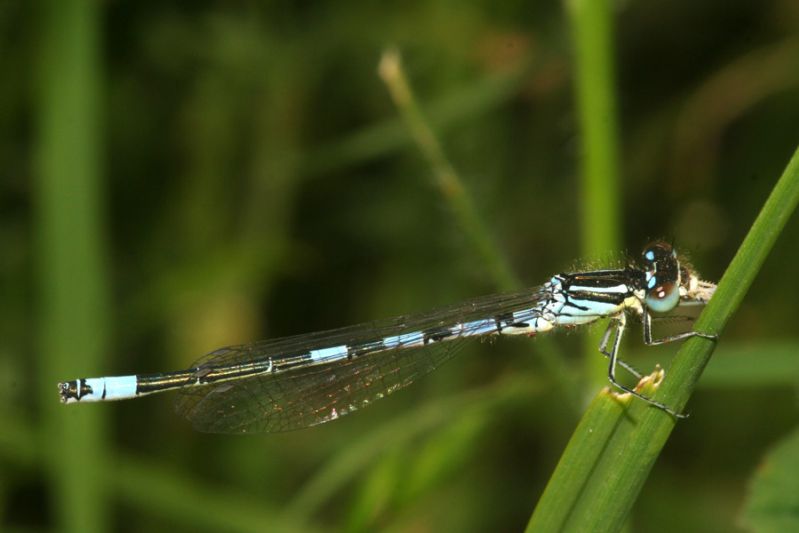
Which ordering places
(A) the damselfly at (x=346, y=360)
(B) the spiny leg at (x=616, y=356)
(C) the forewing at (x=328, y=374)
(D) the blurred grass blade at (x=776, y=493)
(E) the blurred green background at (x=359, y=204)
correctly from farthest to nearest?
(E) the blurred green background at (x=359, y=204) < (C) the forewing at (x=328, y=374) < (A) the damselfly at (x=346, y=360) < (D) the blurred grass blade at (x=776, y=493) < (B) the spiny leg at (x=616, y=356)

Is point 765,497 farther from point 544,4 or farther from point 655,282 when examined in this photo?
point 544,4

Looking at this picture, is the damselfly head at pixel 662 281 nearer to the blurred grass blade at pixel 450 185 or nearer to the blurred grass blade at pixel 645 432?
the blurred grass blade at pixel 450 185

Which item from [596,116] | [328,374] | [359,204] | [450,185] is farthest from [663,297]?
[359,204]

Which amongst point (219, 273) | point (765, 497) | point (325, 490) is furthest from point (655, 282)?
point (219, 273)

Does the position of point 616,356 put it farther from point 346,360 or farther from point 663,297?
point 346,360

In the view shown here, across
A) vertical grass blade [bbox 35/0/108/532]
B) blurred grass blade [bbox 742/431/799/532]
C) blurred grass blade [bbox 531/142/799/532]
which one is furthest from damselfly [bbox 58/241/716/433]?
blurred grass blade [bbox 531/142/799/532]

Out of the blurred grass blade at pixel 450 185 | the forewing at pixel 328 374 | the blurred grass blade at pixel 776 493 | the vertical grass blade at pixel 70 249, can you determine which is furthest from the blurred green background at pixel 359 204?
the blurred grass blade at pixel 776 493

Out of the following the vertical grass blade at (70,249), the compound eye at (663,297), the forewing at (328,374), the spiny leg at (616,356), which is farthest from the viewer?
the vertical grass blade at (70,249)
